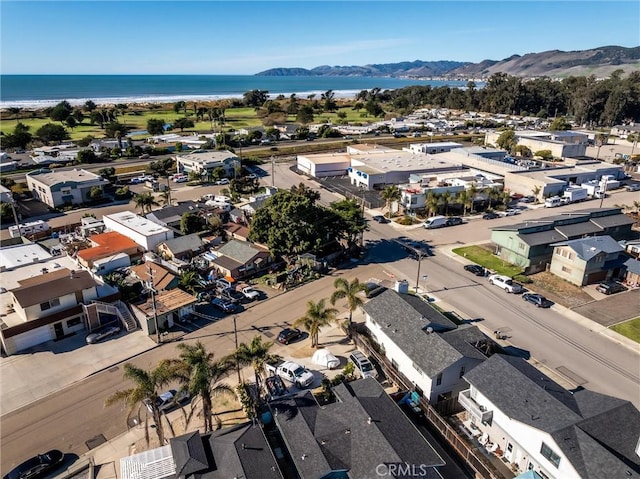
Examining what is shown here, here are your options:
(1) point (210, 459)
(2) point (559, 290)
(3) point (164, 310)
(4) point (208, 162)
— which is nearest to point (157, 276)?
(3) point (164, 310)

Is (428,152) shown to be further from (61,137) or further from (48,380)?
(61,137)

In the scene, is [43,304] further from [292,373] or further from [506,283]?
[506,283]

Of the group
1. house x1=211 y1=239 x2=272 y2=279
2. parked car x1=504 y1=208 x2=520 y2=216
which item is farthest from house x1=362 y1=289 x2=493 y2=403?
parked car x1=504 y1=208 x2=520 y2=216

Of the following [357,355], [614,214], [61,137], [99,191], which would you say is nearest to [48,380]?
[357,355]

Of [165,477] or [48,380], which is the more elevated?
[165,477]

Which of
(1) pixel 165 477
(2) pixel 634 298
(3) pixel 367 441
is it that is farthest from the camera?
(2) pixel 634 298

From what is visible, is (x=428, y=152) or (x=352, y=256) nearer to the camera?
(x=352, y=256)

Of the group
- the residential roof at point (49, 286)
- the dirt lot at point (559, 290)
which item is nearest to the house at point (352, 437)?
the residential roof at point (49, 286)
